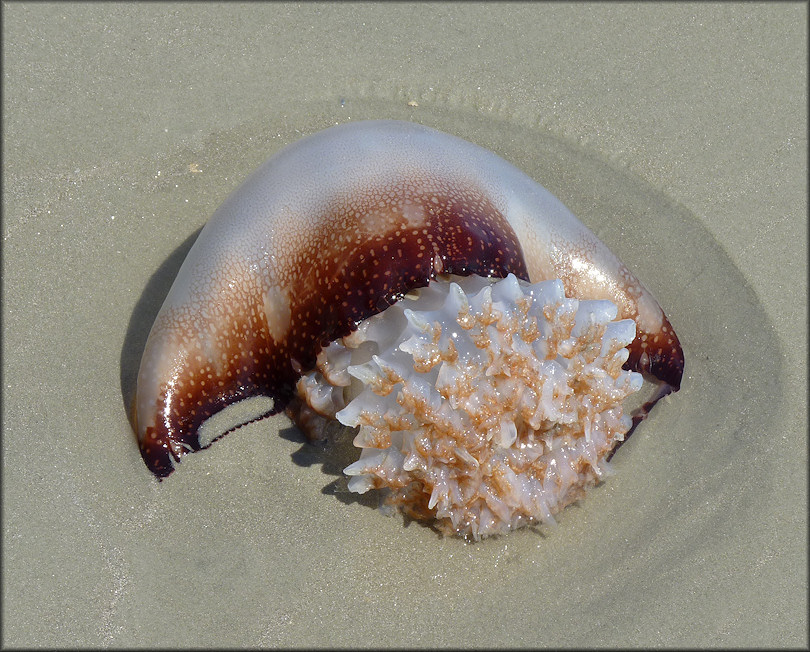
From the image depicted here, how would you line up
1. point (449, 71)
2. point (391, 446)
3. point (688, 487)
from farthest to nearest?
point (449, 71), point (688, 487), point (391, 446)

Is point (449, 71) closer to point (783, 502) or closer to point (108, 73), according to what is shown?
point (108, 73)

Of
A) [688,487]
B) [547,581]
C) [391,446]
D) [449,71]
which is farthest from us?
[449,71]

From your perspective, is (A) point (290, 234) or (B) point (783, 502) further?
(B) point (783, 502)

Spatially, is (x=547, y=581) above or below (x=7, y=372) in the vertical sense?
below

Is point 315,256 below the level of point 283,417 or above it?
above

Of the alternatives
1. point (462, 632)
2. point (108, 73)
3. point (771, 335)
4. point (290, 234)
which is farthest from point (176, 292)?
point (771, 335)

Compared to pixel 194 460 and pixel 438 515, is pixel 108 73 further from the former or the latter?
pixel 438 515

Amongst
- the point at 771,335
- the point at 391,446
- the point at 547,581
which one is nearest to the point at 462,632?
the point at 547,581

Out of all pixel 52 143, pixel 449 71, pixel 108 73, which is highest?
pixel 449 71
